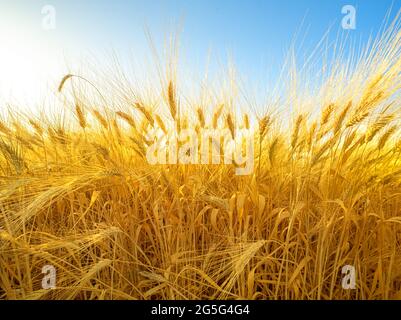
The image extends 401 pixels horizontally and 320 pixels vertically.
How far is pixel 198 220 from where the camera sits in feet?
5.30

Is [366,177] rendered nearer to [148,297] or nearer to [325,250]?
[325,250]

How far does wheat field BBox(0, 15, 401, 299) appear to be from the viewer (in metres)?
1.43

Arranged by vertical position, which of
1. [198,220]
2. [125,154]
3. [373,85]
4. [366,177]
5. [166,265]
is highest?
[373,85]

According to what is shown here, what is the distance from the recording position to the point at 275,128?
5.56ft

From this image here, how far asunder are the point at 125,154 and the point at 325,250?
1.00 metres

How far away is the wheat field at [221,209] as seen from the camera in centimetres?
143

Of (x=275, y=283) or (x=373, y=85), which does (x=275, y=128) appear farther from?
(x=275, y=283)

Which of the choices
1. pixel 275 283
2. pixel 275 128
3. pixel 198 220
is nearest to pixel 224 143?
pixel 275 128

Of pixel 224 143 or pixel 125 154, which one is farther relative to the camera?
pixel 125 154

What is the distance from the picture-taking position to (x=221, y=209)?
161 centimetres

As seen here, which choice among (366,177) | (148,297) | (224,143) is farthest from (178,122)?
(366,177)

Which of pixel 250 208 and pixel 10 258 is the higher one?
pixel 250 208
